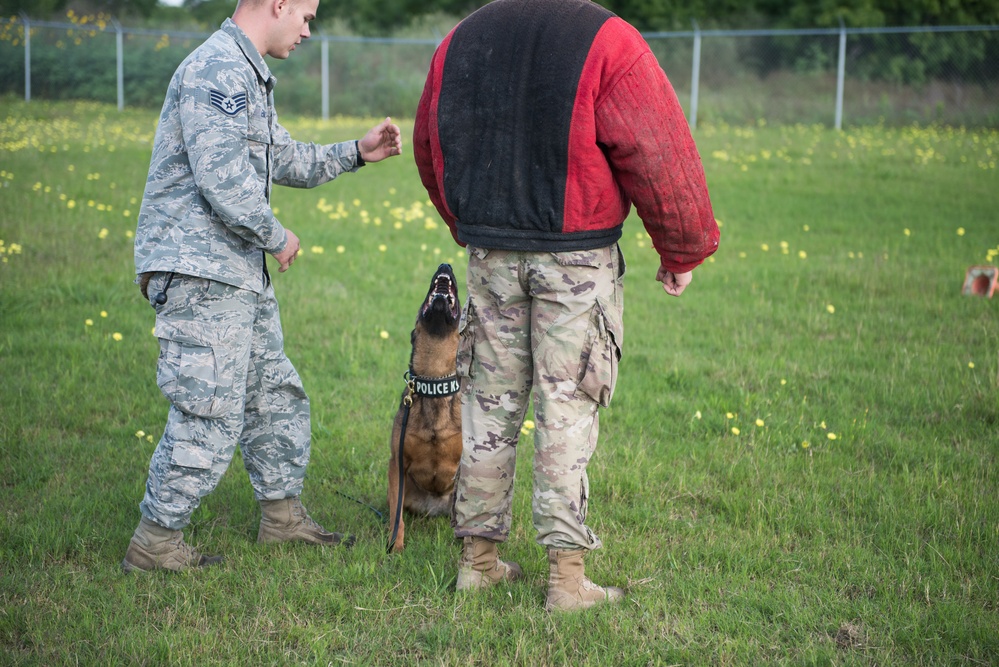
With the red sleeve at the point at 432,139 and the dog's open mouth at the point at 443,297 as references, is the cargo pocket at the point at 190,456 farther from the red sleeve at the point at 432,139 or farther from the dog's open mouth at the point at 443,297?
the red sleeve at the point at 432,139

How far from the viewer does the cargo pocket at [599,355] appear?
3.12 meters

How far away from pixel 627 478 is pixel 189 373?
87.3 inches

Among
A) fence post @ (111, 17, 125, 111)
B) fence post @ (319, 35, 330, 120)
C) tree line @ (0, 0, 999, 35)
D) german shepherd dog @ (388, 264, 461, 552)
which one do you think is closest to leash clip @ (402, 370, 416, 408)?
german shepherd dog @ (388, 264, 461, 552)

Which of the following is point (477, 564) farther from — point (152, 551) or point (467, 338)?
point (152, 551)

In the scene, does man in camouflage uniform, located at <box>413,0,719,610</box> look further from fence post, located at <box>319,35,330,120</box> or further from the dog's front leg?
fence post, located at <box>319,35,330,120</box>

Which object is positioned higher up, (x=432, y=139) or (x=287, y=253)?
(x=432, y=139)

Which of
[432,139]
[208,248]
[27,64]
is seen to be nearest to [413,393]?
[208,248]

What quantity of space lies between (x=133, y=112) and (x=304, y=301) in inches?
749

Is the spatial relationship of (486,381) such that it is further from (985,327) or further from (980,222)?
(980,222)

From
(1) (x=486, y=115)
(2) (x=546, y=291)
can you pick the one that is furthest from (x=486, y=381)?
(1) (x=486, y=115)

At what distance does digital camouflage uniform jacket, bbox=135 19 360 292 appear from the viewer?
10.6ft

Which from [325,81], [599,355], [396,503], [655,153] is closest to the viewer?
[655,153]

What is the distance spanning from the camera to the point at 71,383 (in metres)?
5.57

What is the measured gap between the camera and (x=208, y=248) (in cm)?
339
